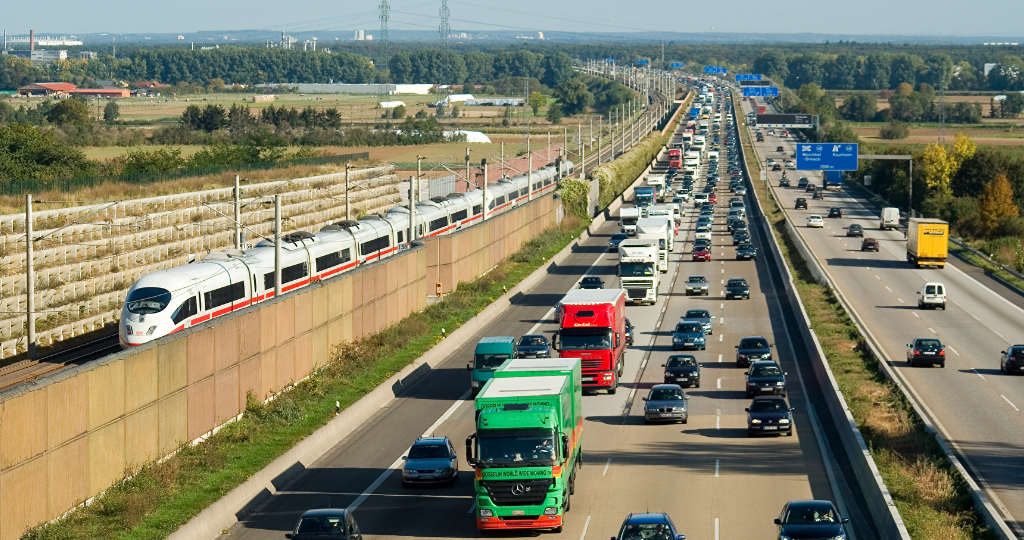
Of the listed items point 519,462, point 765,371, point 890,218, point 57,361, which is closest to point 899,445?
point 765,371

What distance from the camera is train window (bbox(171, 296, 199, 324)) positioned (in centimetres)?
4203

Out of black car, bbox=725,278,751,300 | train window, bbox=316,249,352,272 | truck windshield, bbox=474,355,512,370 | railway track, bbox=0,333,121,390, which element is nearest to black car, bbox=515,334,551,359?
truck windshield, bbox=474,355,512,370

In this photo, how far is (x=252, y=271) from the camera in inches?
1891

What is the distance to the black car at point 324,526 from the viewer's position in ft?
76.4

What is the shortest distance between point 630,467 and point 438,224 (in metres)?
45.5

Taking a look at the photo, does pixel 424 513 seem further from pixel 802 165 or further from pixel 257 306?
pixel 802 165

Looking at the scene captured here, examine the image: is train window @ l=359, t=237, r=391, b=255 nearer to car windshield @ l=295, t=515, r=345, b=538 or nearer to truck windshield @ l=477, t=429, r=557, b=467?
truck windshield @ l=477, t=429, r=557, b=467

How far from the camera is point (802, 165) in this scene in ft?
365

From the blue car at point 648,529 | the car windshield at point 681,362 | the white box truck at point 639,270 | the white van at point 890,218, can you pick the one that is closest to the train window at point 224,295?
the car windshield at point 681,362

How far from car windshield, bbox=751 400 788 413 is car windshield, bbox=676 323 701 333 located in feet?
56.0

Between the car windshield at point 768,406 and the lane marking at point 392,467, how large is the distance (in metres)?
10.2

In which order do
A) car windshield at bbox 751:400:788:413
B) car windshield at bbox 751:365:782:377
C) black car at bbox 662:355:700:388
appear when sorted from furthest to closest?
1. black car at bbox 662:355:700:388
2. car windshield at bbox 751:365:782:377
3. car windshield at bbox 751:400:788:413

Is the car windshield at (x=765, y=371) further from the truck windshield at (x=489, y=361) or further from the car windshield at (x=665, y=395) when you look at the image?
the truck windshield at (x=489, y=361)

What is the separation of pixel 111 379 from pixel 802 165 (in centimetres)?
9135
